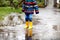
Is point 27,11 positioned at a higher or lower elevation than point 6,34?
higher

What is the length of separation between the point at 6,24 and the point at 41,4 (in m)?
11.9

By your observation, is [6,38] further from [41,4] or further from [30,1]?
[41,4]

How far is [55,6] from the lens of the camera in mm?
21656

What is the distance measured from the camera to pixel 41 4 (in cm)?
2141

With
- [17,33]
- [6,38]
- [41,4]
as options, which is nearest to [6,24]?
[17,33]

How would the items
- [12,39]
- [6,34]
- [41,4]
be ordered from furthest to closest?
[41,4]
[6,34]
[12,39]

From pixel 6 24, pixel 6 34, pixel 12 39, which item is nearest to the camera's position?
pixel 12 39

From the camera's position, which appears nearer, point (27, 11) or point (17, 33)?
point (27, 11)

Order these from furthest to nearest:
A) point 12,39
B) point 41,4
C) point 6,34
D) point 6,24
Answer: point 41,4 < point 6,24 < point 6,34 < point 12,39

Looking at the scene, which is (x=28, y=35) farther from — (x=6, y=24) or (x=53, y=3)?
(x=53, y=3)

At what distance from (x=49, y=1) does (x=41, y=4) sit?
1161 mm

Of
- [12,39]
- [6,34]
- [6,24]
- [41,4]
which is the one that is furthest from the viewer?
[41,4]

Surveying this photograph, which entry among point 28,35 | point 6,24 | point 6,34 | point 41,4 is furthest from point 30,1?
point 41,4

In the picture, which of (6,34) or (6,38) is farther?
(6,34)
